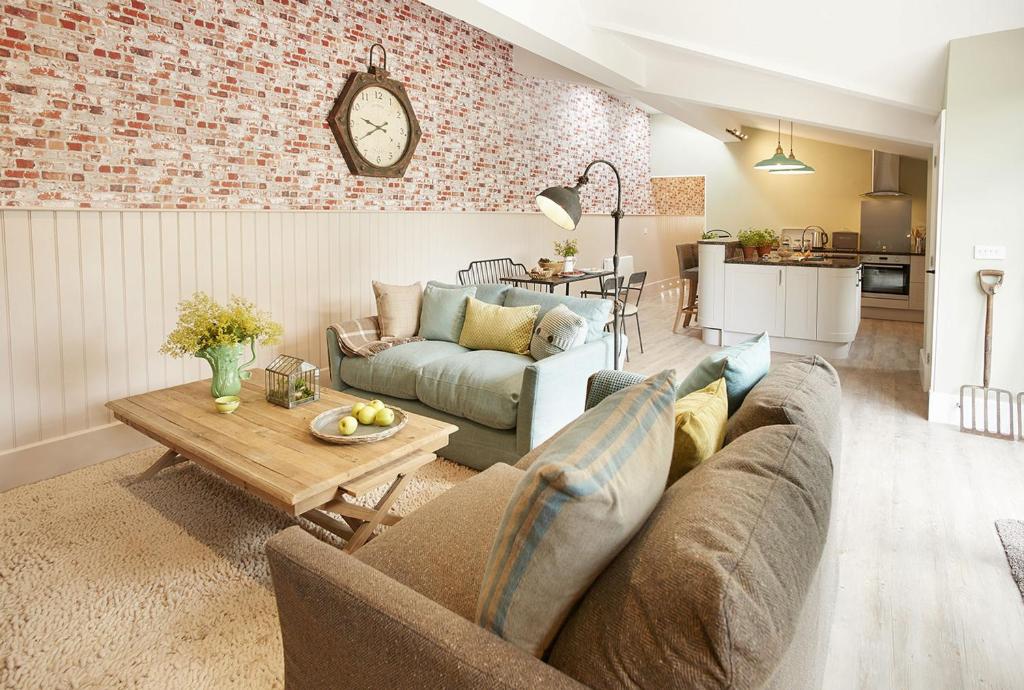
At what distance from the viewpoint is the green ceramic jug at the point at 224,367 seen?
309cm

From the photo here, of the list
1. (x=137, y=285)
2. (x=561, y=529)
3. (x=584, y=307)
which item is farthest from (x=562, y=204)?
(x=137, y=285)

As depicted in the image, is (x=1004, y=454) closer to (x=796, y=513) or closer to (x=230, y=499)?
(x=796, y=513)

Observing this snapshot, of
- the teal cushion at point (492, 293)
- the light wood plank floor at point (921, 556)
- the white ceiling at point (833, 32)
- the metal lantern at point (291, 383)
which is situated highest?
the white ceiling at point (833, 32)

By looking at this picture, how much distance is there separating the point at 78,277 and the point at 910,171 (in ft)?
33.3

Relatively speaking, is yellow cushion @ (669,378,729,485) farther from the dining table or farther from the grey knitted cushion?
the dining table

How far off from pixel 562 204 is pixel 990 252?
9.92 feet

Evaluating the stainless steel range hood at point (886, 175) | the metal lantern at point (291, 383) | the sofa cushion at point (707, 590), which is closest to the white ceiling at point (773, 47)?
the metal lantern at point (291, 383)

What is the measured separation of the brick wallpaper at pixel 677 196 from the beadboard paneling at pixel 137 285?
7351 millimetres

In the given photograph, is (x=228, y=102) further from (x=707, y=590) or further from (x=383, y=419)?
(x=707, y=590)

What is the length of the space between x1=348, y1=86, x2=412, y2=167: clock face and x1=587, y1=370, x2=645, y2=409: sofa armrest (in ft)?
10.9

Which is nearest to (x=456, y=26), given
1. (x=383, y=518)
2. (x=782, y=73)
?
(x=782, y=73)

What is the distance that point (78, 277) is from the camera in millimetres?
3562

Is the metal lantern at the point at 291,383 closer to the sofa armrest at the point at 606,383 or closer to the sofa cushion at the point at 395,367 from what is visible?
the sofa cushion at the point at 395,367

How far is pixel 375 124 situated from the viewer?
5.27 metres
